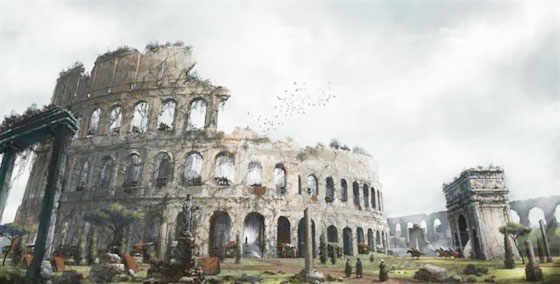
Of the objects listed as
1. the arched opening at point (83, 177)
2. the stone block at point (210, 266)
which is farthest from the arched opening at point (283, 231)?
the arched opening at point (83, 177)

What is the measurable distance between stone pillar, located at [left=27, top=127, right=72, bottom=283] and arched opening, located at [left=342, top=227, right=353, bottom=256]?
15.3 metres

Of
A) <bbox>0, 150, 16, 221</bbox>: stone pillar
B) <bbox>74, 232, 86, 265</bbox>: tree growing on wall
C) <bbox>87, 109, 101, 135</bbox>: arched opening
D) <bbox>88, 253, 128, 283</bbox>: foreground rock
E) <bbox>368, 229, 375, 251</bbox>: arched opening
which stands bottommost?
<bbox>88, 253, 128, 283</bbox>: foreground rock

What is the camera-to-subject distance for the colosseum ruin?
54.6 ft

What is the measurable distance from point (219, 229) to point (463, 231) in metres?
12.6

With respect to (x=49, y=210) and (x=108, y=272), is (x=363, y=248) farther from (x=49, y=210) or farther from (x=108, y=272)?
(x=49, y=210)

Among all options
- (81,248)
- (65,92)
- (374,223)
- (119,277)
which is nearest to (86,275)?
(119,277)

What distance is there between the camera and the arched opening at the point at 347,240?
20391 millimetres

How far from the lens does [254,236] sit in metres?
17.9

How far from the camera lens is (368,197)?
22.6 metres

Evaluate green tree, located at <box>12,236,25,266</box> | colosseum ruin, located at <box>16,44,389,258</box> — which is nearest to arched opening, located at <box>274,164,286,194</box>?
colosseum ruin, located at <box>16,44,389,258</box>

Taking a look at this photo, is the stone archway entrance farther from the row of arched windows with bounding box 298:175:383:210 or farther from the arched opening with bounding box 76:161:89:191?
the row of arched windows with bounding box 298:175:383:210

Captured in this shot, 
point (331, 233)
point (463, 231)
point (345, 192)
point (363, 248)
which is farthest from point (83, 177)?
point (463, 231)

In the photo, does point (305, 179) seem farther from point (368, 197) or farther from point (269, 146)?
point (368, 197)

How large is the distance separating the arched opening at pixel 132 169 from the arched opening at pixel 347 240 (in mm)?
12337
